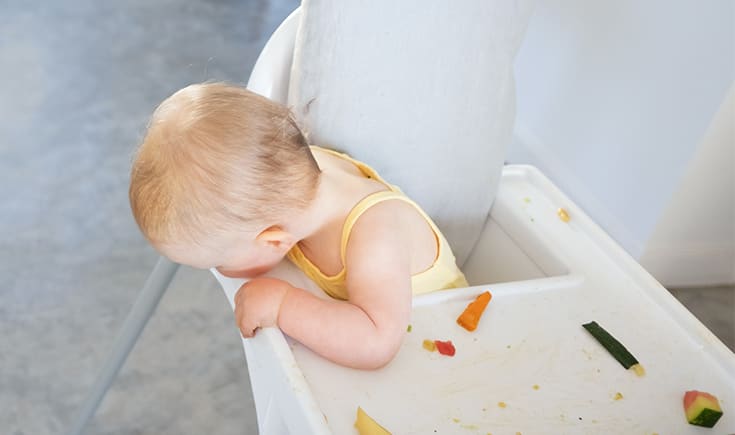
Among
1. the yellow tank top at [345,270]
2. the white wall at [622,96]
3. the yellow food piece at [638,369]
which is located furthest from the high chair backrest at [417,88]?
the white wall at [622,96]

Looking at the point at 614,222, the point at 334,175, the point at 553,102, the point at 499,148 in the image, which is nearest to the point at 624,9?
the point at 553,102

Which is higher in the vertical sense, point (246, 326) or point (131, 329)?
point (246, 326)

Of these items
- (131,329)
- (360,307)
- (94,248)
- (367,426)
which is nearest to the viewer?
(367,426)

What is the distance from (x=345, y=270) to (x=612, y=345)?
27cm

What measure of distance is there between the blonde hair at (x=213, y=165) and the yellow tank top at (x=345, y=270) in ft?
0.27

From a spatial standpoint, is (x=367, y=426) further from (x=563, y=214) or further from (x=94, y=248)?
(x=94, y=248)

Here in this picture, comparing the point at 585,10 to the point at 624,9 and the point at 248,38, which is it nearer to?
the point at 624,9

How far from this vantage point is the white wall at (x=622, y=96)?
1.52 meters

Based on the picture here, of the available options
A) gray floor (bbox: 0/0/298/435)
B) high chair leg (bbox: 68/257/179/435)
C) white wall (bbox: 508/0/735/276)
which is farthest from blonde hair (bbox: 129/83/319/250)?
white wall (bbox: 508/0/735/276)

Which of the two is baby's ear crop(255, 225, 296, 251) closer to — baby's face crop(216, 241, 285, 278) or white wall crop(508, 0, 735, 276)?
baby's face crop(216, 241, 285, 278)

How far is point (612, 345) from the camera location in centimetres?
82

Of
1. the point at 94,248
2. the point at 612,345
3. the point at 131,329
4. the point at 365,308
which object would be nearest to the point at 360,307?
the point at 365,308

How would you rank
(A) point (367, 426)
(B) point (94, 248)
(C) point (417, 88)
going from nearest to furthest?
(A) point (367, 426) → (C) point (417, 88) → (B) point (94, 248)

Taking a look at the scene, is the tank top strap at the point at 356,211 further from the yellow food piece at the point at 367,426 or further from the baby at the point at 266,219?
the yellow food piece at the point at 367,426
